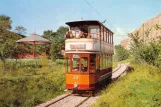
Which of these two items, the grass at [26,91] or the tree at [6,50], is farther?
the tree at [6,50]

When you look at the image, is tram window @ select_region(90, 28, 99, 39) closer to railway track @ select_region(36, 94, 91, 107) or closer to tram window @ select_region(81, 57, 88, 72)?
tram window @ select_region(81, 57, 88, 72)

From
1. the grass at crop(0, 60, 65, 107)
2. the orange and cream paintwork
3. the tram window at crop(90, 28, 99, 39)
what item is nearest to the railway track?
the orange and cream paintwork

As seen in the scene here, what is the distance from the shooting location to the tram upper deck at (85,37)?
16.6 metres

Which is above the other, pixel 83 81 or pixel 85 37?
pixel 85 37

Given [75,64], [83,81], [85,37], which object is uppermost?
[85,37]

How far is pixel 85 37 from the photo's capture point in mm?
17750

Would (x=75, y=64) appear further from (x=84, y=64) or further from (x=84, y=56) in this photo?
(x=84, y=56)

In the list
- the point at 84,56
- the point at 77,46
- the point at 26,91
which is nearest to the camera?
the point at 84,56

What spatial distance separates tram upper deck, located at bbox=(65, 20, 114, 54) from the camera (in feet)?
54.5

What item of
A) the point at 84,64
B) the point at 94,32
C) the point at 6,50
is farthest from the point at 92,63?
the point at 6,50

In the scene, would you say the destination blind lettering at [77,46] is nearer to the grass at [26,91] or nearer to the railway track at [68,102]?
the railway track at [68,102]

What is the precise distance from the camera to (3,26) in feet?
132

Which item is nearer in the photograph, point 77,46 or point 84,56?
point 84,56

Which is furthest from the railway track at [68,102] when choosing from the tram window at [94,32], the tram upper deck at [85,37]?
the tram window at [94,32]
